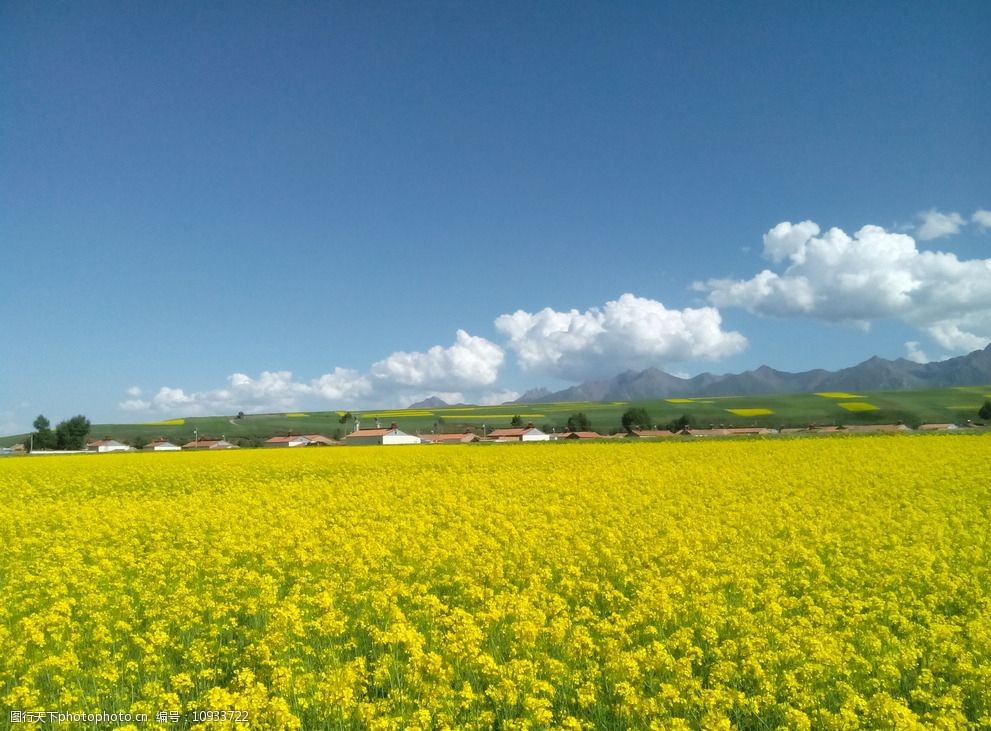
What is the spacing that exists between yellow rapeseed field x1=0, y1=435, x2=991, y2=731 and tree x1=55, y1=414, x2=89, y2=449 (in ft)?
303

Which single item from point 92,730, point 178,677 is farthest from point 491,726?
point 92,730

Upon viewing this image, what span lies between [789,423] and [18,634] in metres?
118

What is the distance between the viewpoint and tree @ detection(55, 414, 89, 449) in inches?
3605

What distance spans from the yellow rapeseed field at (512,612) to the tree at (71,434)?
92.3 metres

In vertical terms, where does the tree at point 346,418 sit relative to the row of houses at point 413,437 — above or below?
above

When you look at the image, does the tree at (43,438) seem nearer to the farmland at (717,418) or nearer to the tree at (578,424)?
the farmland at (717,418)

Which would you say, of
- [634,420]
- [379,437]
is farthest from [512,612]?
[634,420]

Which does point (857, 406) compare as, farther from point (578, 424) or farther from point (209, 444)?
point (209, 444)

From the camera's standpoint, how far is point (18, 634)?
704 cm

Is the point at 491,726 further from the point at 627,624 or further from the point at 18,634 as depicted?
the point at 18,634

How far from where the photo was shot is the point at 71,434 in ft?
303

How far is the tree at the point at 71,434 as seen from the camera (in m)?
91.6

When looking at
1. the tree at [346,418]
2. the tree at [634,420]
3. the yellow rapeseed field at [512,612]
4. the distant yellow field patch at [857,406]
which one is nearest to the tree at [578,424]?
the tree at [634,420]

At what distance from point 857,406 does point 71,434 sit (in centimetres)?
13722
